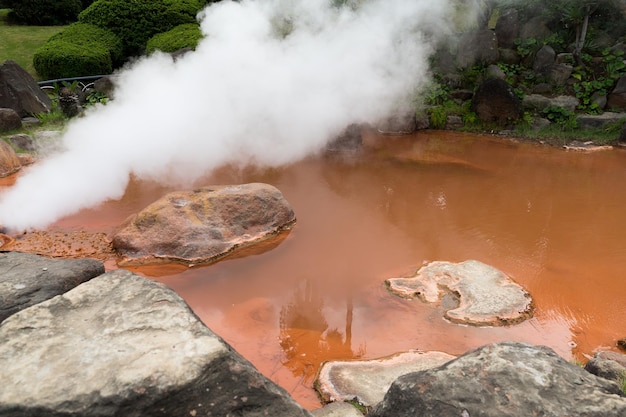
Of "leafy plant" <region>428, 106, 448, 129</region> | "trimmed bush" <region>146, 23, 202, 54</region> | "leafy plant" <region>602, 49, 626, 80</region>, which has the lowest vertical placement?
"leafy plant" <region>428, 106, 448, 129</region>

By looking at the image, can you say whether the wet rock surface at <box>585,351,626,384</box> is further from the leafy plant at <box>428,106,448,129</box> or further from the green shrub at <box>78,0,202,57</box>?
the green shrub at <box>78,0,202,57</box>

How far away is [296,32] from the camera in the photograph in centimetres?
901

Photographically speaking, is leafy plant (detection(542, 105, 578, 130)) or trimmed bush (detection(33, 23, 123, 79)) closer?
leafy plant (detection(542, 105, 578, 130))

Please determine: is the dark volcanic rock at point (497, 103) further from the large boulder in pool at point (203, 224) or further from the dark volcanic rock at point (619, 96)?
the large boulder in pool at point (203, 224)

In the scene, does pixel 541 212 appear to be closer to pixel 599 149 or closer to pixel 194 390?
pixel 599 149

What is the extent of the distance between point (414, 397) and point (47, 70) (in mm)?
11367

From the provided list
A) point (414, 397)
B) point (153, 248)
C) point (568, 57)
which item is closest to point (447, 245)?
point (153, 248)

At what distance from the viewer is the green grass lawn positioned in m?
12.3

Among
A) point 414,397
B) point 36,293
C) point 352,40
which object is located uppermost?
point 352,40

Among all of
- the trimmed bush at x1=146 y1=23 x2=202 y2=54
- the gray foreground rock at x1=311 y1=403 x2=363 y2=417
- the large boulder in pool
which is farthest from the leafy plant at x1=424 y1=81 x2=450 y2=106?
the gray foreground rock at x1=311 y1=403 x2=363 y2=417

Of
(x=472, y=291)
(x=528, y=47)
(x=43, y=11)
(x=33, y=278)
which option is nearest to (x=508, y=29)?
(x=528, y=47)

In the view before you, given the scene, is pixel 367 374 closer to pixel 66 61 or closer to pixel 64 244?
pixel 64 244

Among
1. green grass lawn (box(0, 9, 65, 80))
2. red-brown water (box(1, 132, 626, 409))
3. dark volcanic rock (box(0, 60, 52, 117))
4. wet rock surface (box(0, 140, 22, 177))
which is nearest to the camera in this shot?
red-brown water (box(1, 132, 626, 409))

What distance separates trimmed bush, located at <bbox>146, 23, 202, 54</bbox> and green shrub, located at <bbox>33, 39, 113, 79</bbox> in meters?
1.17
